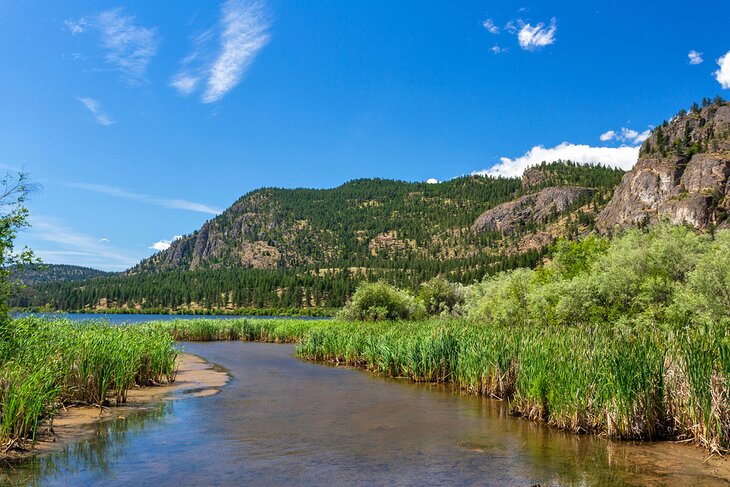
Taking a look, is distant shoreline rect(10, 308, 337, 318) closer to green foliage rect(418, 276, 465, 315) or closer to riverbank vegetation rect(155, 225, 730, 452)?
green foliage rect(418, 276, 465, 315)

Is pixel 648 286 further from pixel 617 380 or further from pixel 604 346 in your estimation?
pixel 617 380

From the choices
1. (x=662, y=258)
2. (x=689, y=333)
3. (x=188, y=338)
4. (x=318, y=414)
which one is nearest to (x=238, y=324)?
(x=188, y=338)

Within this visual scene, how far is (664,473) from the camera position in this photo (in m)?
12.3

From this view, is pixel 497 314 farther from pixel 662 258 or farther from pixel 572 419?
pixel 572 419

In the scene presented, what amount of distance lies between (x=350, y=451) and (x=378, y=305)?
38469 mm

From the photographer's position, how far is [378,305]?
53.4m

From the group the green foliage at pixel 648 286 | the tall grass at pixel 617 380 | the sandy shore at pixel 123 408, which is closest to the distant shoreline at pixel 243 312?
the sandy shore at pixel 123 408

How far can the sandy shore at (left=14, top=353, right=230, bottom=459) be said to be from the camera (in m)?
14.7

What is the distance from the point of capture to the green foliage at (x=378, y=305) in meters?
53.0

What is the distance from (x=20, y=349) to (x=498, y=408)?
17273 mm

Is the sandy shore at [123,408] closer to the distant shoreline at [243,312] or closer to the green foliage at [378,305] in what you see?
the green foliage at [378,305]

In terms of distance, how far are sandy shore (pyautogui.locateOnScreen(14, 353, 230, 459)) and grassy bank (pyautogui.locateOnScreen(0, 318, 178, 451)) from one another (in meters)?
0.42

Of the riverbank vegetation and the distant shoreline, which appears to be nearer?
the riverbank vegetation

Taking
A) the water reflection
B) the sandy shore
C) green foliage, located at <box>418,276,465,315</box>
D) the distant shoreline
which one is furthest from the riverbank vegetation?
the distant shoreline
